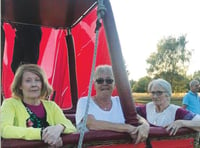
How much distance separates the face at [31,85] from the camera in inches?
91.0

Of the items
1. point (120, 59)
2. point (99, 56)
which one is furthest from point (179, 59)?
point (120, 59)

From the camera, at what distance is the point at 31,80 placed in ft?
7.75

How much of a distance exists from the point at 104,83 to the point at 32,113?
66cm

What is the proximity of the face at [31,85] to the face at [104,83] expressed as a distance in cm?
50

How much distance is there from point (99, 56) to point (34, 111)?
2.64 meters

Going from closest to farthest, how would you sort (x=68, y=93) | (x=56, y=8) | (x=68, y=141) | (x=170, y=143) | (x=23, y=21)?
(x=68, y=141) → (x=170, y=143) → (x=56, y=8) → (x=23, y=21) → (x=68, y=93)

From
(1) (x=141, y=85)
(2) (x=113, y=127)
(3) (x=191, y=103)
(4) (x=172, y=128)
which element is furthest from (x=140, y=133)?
(1) (x=141, y=85)

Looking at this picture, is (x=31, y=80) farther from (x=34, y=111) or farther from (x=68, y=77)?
(x=68, y=77)

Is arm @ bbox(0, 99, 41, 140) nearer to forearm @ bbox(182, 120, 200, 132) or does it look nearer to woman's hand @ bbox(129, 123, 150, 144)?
woman's hand @ bbox(129, 123, 150, 144)

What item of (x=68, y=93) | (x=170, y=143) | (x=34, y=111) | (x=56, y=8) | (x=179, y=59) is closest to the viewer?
(x=34, y=111)

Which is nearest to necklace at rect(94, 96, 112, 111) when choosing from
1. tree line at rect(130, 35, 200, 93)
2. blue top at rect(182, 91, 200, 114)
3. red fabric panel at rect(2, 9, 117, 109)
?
red fabric panel at rect(2, 9, 117, 109)

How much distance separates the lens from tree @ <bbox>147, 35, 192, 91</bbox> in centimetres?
3868

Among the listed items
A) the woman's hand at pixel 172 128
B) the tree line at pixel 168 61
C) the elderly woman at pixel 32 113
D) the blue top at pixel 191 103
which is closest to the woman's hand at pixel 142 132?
the woman's hand at pixel 172 128

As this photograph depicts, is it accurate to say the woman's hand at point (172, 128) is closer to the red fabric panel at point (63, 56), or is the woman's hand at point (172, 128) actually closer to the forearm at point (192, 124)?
the forearm at point (192, 124)
